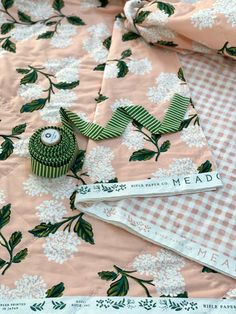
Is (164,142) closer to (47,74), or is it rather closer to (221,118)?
(221,118)

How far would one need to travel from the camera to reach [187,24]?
133 cm

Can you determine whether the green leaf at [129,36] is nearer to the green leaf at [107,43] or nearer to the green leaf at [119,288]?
the green leaf at [107,43]

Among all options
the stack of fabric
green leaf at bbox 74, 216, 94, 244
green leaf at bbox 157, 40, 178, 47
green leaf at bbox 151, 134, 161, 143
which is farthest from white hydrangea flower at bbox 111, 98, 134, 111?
green leaf at bbox 74, 216, 94, 244

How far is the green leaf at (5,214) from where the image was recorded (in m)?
1.04

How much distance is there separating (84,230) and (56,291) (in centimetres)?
13

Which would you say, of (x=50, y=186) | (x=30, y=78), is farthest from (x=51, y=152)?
(x=30, y=78)

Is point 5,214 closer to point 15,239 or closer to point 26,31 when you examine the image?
point 15,239

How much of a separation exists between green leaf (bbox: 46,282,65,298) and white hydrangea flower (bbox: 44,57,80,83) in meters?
0.52

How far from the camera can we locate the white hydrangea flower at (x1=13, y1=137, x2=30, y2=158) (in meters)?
1.14

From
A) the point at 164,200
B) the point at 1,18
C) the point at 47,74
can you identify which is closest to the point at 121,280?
the point at 164,200

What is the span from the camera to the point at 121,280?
0.98 m

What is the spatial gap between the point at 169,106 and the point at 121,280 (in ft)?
1.47

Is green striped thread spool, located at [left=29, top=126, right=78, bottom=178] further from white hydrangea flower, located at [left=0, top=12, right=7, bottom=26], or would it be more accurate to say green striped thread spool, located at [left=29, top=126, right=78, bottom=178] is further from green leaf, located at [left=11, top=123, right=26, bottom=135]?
white hydrangea flower, located at [left=0, top=12, right=7, bottom=26]

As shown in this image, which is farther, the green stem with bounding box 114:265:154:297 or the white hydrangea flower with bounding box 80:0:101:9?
the white hydrangea flower with bounding box 80:0:101:9
